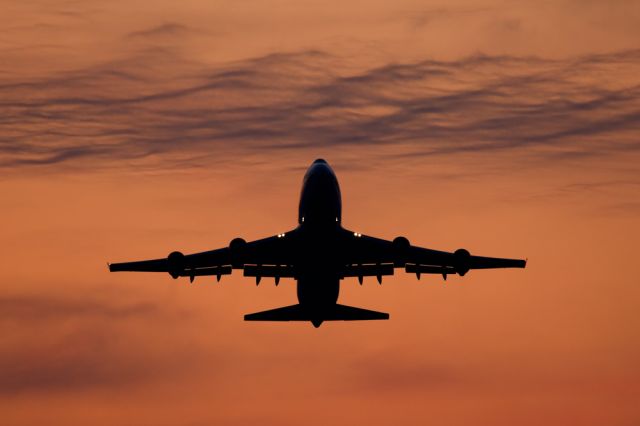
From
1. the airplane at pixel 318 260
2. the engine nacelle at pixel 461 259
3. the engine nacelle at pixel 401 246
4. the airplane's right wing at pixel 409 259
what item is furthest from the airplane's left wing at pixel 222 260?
the engine nacelle at pixel 461 259

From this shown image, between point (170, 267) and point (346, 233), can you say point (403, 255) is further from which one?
point (170, 267)

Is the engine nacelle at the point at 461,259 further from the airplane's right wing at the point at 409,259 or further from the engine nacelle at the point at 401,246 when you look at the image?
the engine nacelle at the point at 401,246

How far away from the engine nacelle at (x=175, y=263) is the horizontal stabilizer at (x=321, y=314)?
747cm

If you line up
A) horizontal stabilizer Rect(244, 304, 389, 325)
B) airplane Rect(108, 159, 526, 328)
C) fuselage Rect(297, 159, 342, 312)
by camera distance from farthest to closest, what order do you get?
horizontal stabilizer Rect(244, 304, 389, 325)
airplane Rect(108, 159, 526, 328)
fuselage Rect(297, 159, 342, 312)

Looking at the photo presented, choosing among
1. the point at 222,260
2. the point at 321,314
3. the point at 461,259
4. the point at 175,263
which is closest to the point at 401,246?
the point at 461,259

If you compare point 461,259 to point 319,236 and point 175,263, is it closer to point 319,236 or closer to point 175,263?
point 319,236

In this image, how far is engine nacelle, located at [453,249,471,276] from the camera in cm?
11344

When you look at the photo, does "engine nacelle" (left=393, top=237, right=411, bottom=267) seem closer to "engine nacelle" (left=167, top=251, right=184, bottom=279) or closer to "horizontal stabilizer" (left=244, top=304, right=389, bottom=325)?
"horizontal stabilizer" (left=244, top=304, right=389, bottom=325)

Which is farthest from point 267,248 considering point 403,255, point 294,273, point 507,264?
point 507,264

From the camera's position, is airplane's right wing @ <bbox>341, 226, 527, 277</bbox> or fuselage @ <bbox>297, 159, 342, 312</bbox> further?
airplane's right wing @ <bbox>341, 226, 527, 277</bbox>

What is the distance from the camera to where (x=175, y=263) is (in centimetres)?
11356

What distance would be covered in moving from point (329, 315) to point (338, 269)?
4071 millimetres

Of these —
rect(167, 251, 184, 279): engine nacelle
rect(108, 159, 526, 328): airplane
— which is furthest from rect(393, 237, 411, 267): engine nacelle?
rect(167, 251, 184, 279): engine nacelle

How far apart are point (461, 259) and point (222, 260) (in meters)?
20.5
